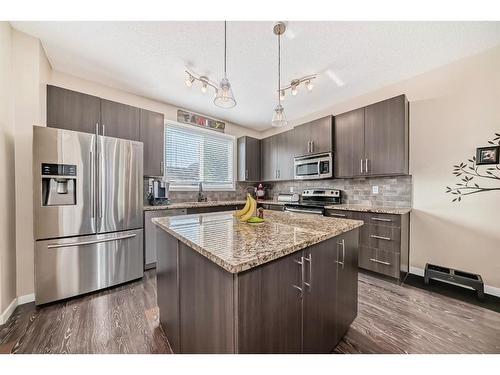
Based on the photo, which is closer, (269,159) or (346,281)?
(346,281)

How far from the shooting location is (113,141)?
2.32 meters

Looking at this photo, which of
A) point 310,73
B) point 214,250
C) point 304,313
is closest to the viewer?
point 214,250

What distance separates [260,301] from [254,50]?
2364 millimetres

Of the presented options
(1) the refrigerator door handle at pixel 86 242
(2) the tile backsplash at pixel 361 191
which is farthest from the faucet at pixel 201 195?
(1) the refrigerator door handle at pixel 86 242

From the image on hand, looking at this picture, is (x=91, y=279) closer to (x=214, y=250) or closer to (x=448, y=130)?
(x=214, y=250)

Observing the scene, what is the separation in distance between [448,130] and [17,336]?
475 cm

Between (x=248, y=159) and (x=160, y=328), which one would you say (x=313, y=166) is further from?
(x=160, y=328)

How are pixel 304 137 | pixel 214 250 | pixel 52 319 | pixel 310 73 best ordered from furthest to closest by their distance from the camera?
pixel 304 137 < pixel 310 73 < pixel 52 319 < pixel 214 250

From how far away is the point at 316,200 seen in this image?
12.5 feet

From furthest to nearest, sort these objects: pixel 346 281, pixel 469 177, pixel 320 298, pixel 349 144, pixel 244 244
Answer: pixel 349 144 < pixel 469 177 < pixel 346 281 < pixel 320 298 < pixel 244 244

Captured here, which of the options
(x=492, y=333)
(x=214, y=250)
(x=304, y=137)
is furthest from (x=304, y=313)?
(x=304, y=137)

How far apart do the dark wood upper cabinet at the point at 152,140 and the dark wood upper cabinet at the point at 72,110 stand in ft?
1.88

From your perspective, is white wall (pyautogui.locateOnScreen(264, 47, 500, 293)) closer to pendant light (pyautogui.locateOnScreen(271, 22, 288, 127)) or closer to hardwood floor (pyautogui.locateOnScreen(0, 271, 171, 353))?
pendant light (pyautogui.locateOnScreen(271, 22, 288, 127))

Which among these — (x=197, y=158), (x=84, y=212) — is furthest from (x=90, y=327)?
(x=197, y=158)
